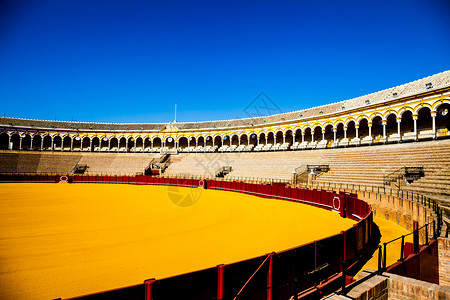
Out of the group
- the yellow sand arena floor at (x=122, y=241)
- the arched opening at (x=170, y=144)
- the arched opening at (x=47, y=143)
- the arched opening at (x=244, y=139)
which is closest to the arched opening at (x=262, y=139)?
the arched opening at (x=244, y=139)

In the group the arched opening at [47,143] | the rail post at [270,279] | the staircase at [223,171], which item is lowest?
the rail post at [270,279]

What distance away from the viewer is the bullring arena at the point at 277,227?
4.83 meters

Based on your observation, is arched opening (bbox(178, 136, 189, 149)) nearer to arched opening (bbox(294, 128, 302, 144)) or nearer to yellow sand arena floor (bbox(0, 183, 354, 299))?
arched opening (bbox(294, 128, 302, 144))

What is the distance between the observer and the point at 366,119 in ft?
105

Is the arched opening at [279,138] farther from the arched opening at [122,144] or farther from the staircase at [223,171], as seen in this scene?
the arched opening at [122,144]

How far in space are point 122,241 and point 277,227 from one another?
6325 mm

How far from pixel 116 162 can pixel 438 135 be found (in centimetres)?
4820

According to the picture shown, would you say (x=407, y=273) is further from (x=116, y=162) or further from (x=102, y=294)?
(x=116, y=162)

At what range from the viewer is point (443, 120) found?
83.1ft

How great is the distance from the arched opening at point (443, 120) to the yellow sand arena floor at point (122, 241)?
19.9m

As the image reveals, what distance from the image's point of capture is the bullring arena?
4832mm

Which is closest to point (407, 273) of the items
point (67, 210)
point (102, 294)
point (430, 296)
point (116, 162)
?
point (430, 296)

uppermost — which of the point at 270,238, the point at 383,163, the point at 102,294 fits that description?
the point at 383,163

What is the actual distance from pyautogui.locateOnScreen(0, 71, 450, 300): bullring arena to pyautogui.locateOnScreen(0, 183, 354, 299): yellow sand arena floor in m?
0.05
